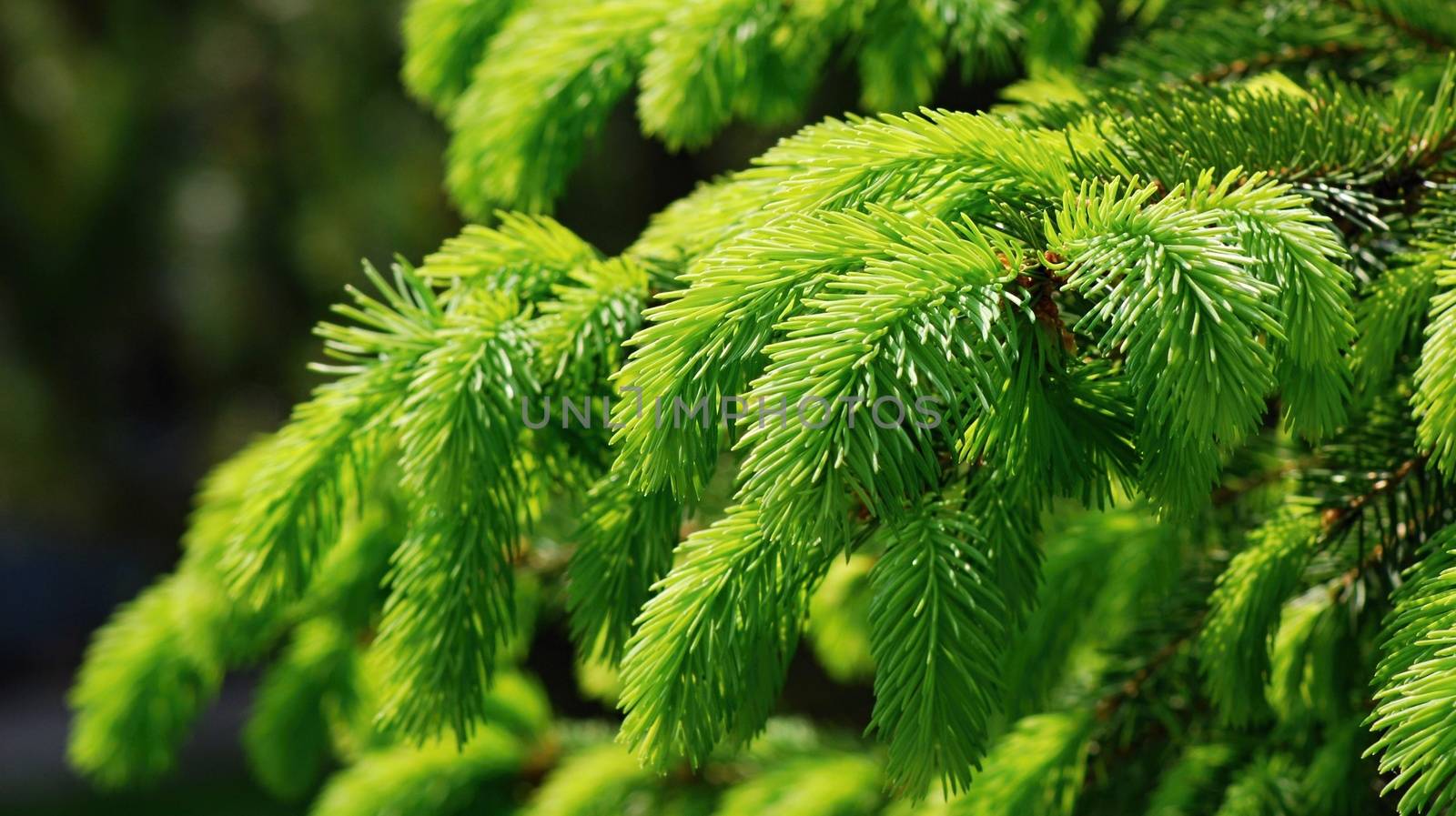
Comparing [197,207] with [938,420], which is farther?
[197,207]

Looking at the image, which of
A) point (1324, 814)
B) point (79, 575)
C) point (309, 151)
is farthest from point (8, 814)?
point (1324, 814)

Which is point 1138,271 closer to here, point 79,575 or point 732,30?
point 732,30

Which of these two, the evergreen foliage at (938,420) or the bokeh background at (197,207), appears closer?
the evergreen foliage at (938,420)

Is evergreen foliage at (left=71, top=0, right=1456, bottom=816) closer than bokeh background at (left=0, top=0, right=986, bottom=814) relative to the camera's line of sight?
Yes

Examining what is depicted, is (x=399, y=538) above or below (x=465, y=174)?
below
